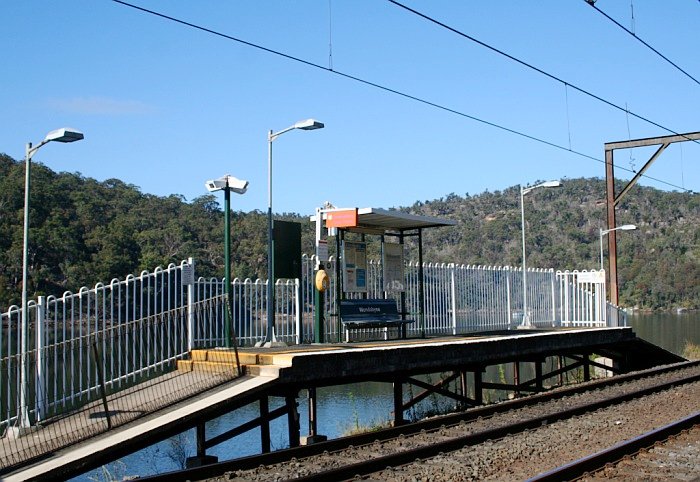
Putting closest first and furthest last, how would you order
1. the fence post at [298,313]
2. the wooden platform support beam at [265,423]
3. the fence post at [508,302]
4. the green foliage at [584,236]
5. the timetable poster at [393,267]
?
the wooden platform support beam at [265,423] < the fence post at [298,313] < the timetable poster at [393,267] < the fence post at [508,302] < the green foliage at [584,236]

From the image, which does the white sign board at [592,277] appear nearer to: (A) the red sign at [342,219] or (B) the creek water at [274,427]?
(B) the creek water at [274,427]

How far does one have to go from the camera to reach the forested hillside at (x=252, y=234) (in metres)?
41.1

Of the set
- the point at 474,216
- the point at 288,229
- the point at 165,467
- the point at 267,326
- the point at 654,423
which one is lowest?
the point at 165,467

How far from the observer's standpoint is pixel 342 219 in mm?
17641

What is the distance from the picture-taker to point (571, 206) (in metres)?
168

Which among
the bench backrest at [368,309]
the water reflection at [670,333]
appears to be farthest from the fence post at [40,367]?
the water reflection at [670,333]

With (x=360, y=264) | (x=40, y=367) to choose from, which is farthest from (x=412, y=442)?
(x=360, y=264)

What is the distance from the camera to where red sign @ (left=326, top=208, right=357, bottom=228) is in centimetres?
1741

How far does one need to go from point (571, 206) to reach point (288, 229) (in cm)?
15711

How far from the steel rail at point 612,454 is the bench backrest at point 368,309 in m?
7.40

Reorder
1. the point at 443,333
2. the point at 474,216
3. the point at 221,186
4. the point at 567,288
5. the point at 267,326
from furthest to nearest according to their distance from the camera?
the point at 474,216
the point at 567,288
the point at 443,333
the point at 267,326
the point at 221,186

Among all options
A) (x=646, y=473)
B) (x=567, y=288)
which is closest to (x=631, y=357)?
(x=567, y=288)

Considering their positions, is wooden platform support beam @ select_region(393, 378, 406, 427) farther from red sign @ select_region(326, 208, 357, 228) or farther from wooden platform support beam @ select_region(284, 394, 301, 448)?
red sign @ select_region(326, 208, 357, 228)

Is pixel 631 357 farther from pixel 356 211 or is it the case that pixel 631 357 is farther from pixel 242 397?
pixel 242 397
